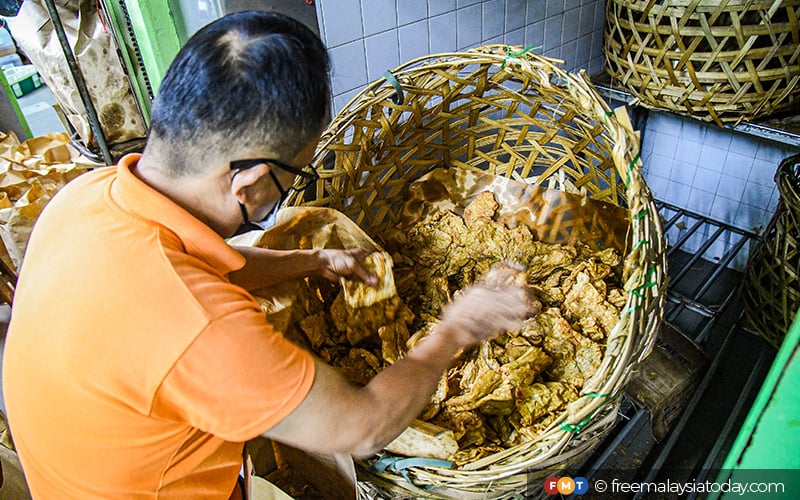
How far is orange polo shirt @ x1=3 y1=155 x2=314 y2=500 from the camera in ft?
2.21

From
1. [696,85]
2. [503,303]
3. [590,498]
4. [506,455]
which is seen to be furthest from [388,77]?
[590,498]

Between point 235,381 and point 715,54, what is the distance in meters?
1.76

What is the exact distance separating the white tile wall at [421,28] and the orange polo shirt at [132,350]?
3.40ft

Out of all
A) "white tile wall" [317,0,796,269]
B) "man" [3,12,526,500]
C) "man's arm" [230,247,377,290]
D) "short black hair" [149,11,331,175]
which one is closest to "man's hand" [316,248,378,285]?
"man's arm" [230,247,377,290]

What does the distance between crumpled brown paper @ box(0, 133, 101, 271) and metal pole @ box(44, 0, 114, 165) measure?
29 cm

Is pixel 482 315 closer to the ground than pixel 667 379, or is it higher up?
higher up

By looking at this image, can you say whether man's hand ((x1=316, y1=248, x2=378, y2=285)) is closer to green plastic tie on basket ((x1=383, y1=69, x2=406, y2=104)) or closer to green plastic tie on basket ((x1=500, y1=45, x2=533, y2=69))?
green plastic tie on basket ((x1=383, y1=69, x2=406, y2=104))

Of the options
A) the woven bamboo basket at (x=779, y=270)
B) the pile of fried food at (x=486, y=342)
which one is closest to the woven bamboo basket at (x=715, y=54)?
the woven bamboo basket at (x=779, y=270)

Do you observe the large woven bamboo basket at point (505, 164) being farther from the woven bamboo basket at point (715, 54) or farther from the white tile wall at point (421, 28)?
the woven bamboo basket at point (715, 54)

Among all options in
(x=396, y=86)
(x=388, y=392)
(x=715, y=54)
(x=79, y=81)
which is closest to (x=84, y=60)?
(x=79, y=81)

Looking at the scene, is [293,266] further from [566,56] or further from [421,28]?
[566,56]

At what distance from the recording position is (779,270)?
1722 mm

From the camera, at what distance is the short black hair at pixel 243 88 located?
701mm

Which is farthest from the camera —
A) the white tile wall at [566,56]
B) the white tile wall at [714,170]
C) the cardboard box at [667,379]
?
the white tile wall at [714,170]
